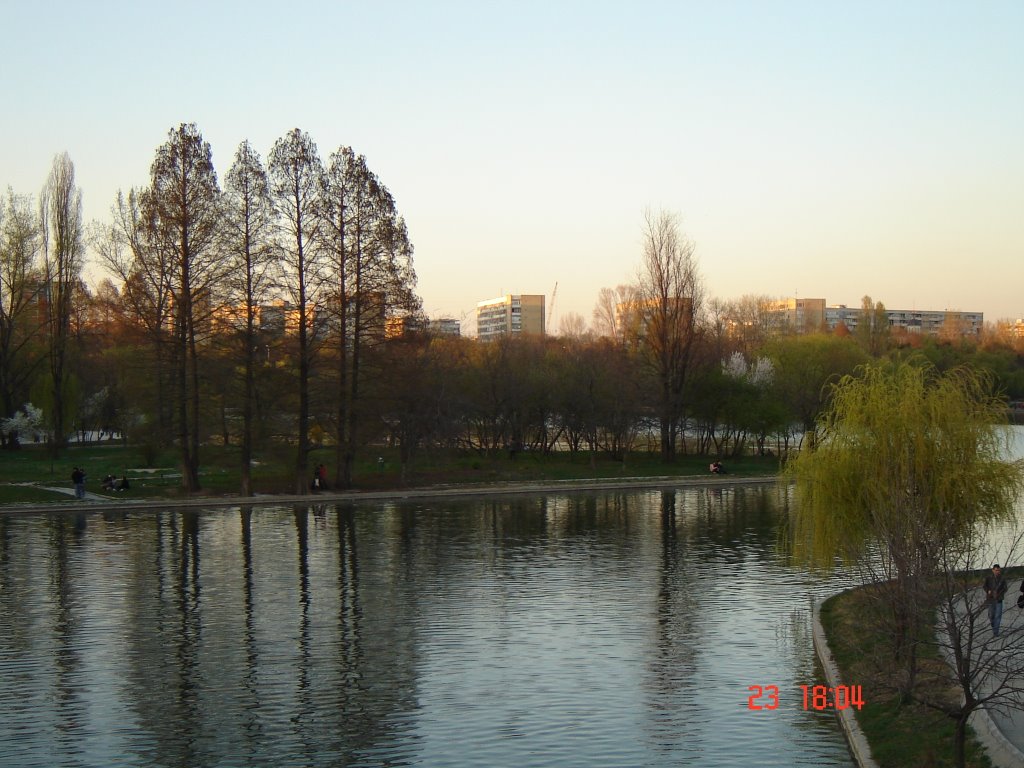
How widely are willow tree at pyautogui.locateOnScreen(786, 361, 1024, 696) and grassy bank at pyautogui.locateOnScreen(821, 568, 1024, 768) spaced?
2.65 ft

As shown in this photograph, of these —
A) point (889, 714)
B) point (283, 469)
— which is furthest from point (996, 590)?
point (283, 469)

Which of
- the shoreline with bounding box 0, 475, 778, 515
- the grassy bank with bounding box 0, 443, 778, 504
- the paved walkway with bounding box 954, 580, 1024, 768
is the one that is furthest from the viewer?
the grassy bank with bounding box 0, 443, 778, 504

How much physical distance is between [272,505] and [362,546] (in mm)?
13604

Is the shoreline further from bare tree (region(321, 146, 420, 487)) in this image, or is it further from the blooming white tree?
the blooming white tree

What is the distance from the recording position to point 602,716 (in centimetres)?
1614

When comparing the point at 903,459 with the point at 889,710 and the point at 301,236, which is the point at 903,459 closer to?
the point at 889,710

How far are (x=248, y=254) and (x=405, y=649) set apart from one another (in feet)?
104

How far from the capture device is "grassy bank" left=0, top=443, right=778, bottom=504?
49.6m

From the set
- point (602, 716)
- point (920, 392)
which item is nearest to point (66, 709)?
point (602, 716)

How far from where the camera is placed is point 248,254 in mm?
48406

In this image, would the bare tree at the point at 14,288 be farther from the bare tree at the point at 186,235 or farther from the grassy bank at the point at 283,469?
the bare tree at the point at 186,235

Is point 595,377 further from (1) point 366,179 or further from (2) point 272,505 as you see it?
(2) point 272,505
